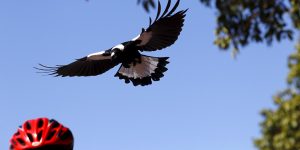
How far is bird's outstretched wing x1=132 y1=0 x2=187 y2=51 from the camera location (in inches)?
403

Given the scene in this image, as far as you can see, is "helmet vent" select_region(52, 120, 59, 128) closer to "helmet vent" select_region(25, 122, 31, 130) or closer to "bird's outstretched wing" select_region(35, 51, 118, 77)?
"helmet vent" select_region(25, 122, 31, 130)

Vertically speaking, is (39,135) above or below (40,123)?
below

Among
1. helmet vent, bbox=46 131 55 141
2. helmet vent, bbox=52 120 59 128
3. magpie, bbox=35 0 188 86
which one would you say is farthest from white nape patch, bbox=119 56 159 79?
helmet vent, bbox=46 131 55 141

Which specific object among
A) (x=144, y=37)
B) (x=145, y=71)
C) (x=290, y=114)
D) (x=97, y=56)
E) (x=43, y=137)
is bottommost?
(x=43, y=137)

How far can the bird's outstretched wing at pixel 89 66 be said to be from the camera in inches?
414

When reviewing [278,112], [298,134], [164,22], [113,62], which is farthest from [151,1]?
[278,112]

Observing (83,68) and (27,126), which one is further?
(83,68)

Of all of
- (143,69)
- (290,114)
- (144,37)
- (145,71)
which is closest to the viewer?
(145,71)

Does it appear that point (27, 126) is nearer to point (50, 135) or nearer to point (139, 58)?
point (50, 135)

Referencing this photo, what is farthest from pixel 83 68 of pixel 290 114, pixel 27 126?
pixel 290 114

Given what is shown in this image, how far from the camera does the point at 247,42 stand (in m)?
11.6

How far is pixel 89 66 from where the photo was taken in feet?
35.3

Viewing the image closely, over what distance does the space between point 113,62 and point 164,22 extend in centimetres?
109

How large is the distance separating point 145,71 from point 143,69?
12 cm
